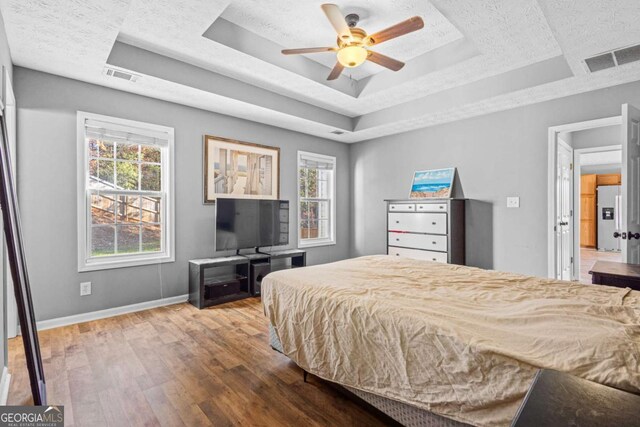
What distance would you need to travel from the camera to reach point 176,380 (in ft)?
7.02

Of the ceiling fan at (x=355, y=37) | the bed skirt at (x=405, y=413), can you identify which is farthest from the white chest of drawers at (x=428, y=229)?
the bed skirt at (x=405, y=413)

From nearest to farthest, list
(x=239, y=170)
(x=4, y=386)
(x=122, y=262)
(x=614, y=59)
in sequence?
(x=4, y=386) → (x=614, y=59) → (x=122, y=262) → (x=239, y=170)

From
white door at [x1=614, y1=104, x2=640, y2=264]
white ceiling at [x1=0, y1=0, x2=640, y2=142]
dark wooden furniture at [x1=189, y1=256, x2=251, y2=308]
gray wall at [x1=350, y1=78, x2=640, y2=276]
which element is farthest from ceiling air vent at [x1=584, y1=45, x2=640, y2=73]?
dark wooden furniture at [x1=189, y1=256, x2=251, y2=308]

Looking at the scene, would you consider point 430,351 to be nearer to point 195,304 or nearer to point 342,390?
point 342,390

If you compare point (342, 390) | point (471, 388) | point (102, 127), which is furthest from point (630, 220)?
point (102, 127)

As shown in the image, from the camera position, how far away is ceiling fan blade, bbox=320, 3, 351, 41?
2.17 metres

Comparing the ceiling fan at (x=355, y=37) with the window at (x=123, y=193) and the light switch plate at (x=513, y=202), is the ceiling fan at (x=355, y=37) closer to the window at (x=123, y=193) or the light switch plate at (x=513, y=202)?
the window at (x=123, y=193)

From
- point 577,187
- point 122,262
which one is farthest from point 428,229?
point 122,262

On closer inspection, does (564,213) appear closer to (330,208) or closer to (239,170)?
(330,208)

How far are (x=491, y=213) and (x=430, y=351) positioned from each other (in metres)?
3.37

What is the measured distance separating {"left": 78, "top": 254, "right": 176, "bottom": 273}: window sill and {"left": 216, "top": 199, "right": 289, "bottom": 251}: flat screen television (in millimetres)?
644

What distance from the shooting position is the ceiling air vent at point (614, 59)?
257 cm

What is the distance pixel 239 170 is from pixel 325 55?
1882 mm

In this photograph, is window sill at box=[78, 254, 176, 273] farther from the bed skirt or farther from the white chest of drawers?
the white chest of drawers
